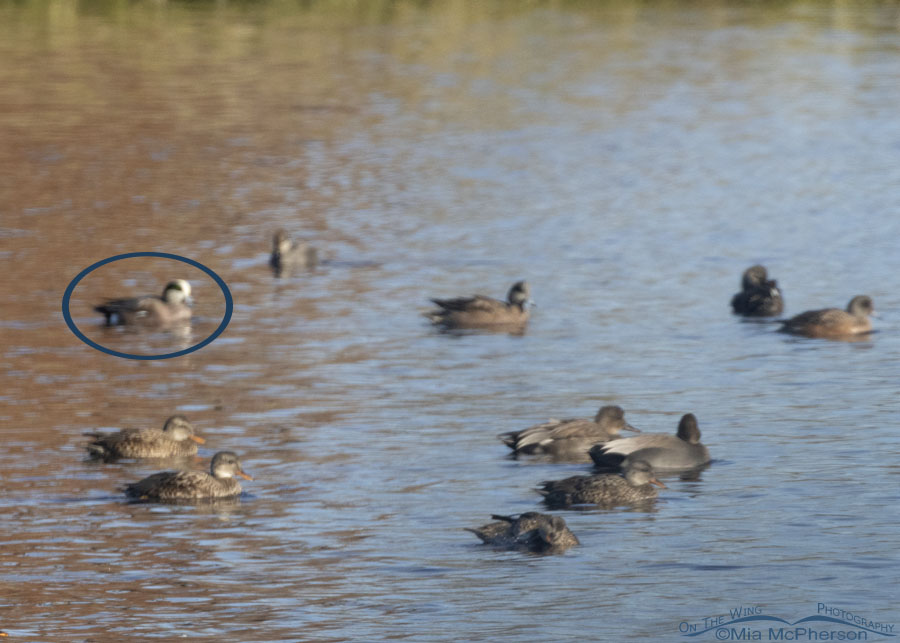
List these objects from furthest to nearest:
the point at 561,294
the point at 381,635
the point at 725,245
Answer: the point at 725,245
the point at 561,294
the point at 381,635

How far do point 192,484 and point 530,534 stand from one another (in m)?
3.09

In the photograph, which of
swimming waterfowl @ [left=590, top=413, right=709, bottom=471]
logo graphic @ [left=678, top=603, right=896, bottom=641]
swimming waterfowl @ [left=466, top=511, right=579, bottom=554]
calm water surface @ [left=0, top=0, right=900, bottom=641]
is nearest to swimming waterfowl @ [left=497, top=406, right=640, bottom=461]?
calm water surface @ [left=0, top=0, right=900, bottom=641]

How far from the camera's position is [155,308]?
2217cm

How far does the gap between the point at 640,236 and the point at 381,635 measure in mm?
17185

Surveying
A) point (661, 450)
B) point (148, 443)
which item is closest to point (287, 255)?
point (148, 443)

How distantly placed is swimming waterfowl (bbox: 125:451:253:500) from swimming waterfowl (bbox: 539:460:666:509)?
8.45 ft

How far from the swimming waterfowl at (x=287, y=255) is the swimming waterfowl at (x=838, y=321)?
7.48 m

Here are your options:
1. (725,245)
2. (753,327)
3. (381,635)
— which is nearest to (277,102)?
(725,245)

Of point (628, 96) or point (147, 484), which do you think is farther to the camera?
point (628, 96)

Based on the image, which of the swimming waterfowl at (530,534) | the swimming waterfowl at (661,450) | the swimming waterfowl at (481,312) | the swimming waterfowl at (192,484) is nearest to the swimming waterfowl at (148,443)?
the swimming waterfowl at (192,484)

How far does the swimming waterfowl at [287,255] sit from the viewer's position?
83.8 feet

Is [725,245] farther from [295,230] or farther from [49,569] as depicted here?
[49,569]

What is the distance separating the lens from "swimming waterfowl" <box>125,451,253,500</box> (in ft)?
48.4

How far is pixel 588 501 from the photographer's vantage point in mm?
14594
